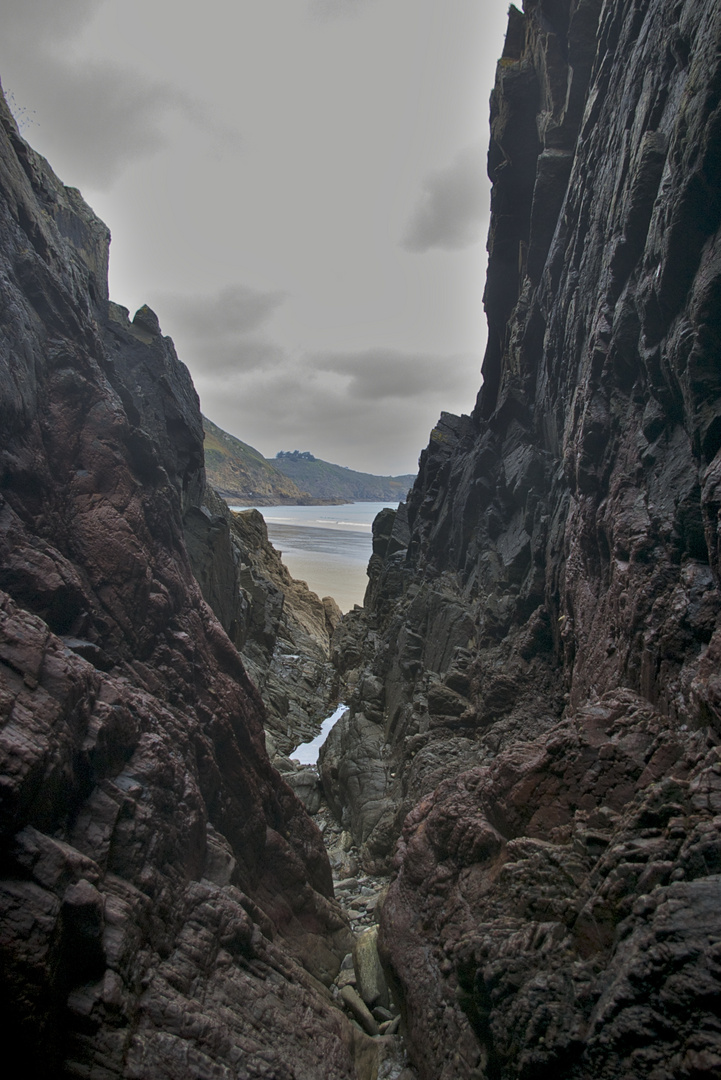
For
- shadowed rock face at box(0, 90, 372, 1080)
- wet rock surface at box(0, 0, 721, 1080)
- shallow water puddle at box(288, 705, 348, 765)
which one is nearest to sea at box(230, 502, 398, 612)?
shallow water puddle at box(288, 705, 348, 765)

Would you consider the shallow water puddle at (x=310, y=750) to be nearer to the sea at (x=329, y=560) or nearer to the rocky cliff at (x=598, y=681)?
the rocky cliff at (x=598, y=681)

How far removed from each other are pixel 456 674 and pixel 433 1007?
12.9m

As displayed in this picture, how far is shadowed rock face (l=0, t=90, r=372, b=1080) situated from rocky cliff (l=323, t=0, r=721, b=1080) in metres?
2.95

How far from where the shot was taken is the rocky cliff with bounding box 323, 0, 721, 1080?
5.53 m

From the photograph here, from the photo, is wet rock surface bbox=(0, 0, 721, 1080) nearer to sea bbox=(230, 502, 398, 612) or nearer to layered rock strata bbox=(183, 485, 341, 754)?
layered rock strata bbox=(183, 485, 341, 754)

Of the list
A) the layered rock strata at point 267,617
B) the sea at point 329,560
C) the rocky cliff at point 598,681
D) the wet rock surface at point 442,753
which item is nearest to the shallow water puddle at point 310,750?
the layered rock strata at point 267,617

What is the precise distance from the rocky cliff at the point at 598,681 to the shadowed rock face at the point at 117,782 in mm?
2949

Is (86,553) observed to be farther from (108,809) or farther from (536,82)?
(536,82)

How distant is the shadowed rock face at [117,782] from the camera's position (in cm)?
610

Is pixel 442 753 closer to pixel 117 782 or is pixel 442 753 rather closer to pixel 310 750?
pixel 117 782

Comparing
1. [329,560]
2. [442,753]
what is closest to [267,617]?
[442,753]

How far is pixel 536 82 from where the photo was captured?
23703 millimetres

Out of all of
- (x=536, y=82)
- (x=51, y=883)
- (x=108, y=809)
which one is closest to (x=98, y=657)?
(x=108, y=809)

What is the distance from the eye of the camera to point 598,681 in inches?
439
